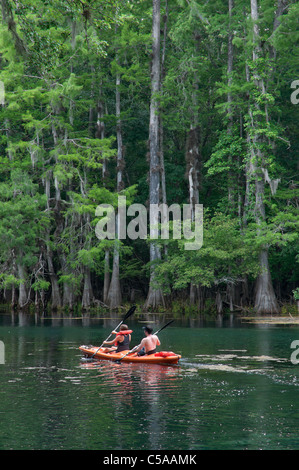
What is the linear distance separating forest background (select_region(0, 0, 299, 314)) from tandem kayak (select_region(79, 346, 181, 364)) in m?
16.8

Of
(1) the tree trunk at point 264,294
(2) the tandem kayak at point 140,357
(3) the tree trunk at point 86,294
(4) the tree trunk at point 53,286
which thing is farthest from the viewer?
(4) the tree trunk at point 53,286

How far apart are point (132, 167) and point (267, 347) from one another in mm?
28628

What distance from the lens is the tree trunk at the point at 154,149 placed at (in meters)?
38.8

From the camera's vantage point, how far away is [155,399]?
12828mm

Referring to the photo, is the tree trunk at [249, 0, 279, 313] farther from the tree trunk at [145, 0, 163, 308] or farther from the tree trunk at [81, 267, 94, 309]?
the tree trunk at [81, 267, 94, 309]

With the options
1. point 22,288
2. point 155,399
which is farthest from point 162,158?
point 155,399

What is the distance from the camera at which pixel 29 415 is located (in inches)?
442

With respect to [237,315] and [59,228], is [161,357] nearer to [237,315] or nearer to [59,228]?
[237,315]

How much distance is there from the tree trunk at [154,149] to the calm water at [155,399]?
16067 millimetres

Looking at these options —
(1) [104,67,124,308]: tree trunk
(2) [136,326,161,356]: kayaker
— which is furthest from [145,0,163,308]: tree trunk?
(2) [136,326,161,356]: kayaker

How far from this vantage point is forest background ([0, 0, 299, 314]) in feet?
120

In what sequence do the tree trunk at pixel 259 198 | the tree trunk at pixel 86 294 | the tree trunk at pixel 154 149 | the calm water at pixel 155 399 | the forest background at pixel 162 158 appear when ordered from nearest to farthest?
the calm water at pixel 155 399 < the tree trunk at pixel 259 198 < the forest background at pixel 162 158 < the tree trunk at pixel 154 149 < the tree trunk at pixel 86 294

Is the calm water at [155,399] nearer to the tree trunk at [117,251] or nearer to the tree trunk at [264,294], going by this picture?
the tree trunk at [264,294]

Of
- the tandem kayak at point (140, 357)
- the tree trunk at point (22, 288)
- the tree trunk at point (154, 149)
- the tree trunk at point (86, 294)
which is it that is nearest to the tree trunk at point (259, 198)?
the tree trunk at point (154, 149)
